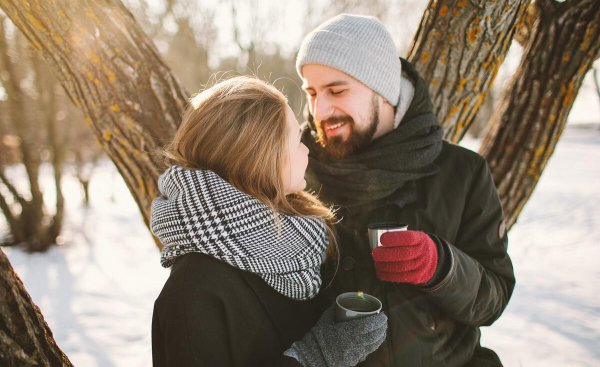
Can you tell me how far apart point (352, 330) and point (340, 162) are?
97 cm

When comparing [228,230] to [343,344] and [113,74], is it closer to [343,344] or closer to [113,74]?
[343,344]

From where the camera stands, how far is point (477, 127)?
24875 millimetres

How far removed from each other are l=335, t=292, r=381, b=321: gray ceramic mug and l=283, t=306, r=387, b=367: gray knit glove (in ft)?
0.07

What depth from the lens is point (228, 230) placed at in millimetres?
1234

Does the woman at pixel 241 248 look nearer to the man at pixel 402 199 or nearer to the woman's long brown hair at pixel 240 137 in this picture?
the woman's long brown hair at pixel 240 137

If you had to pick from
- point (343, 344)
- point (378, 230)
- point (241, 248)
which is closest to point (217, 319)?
point (241, 248)

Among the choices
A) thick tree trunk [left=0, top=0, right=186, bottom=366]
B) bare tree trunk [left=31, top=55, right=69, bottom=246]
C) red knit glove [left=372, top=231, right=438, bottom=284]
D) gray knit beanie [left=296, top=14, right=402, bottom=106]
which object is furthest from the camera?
bare tree trunk [left=31, top=55, right=69, bottom=246]

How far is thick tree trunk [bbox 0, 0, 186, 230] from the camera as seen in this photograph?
66.7 inches

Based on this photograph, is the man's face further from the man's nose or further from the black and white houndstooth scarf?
the black and white houndstooth scarf

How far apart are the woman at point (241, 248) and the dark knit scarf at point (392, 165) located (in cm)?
38

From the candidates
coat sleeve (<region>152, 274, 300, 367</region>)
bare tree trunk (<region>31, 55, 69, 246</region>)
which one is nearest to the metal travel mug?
coat sleeve (<region>152, 274, 300, 367</region>)

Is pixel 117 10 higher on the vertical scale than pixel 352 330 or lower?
higher

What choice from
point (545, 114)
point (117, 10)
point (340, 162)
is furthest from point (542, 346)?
point (117, 10)

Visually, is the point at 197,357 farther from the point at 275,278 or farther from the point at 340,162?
the point at 340,162
